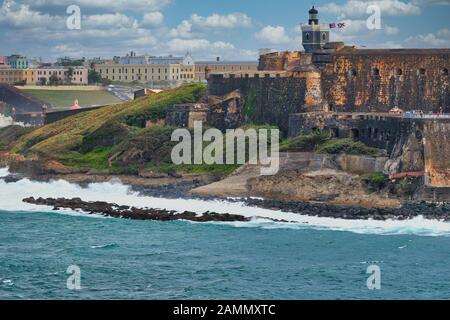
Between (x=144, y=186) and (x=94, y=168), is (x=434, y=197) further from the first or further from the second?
(x=94, y=168)

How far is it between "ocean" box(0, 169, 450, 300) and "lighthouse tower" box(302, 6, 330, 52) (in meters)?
18.9

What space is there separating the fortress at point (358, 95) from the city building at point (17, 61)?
96.3 m

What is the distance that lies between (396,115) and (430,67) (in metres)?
5.49

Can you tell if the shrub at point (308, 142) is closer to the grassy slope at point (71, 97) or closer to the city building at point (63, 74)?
the grassy slope at point (71, 97)

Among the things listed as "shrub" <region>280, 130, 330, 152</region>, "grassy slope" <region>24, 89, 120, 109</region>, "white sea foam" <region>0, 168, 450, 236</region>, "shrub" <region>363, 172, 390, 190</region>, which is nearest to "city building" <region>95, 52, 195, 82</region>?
"grassy slope" <region>24, 89, 120, 109</region>

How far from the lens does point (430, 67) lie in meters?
64.5

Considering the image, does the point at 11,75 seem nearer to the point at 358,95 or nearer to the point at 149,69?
the point at 149,69

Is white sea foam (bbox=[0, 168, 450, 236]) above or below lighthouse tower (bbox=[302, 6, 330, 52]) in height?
below

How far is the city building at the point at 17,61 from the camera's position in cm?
16462

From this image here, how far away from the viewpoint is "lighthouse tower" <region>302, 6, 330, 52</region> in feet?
243

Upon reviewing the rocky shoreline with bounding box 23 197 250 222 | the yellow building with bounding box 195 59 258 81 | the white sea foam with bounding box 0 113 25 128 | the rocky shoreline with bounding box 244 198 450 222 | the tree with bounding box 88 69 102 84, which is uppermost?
the yellow building with bounding box 195 59 258 81

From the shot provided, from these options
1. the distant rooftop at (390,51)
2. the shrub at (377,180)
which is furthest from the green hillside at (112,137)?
the shrub at (377,180)

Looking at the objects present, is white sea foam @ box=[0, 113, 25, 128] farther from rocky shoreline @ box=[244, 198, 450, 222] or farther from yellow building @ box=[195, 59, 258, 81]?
rocky shoreline @ box=[244, 198, 450, 222]

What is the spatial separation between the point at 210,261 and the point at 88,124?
37.5 m
